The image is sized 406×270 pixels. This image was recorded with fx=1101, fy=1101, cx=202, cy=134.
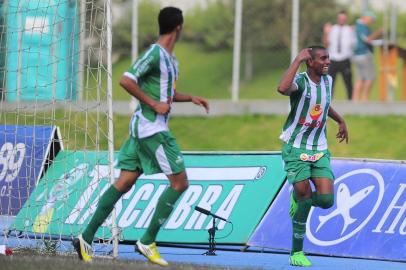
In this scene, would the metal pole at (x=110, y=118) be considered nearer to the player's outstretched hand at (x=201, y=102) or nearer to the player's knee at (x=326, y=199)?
the player's outstretched hand at (x=201, y=102)

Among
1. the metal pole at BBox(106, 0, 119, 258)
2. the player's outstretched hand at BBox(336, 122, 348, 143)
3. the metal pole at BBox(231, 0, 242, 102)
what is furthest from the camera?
the metal pole at BBox(231, 0, 242, 102)

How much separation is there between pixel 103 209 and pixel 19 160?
12.2ft

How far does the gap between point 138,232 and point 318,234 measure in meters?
1.96

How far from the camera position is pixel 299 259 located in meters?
10.4

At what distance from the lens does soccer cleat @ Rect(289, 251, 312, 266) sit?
10391 mm

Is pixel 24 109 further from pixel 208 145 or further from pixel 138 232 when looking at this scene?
pixel 208 145

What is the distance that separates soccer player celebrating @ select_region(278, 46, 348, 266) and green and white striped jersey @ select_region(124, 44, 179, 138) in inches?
58.4

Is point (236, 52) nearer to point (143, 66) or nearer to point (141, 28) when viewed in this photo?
point (141, 28)

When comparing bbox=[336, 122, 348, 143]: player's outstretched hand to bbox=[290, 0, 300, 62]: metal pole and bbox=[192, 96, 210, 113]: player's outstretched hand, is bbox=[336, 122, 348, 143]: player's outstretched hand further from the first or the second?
bbox=[290, 0, 300, 62]: metal pole

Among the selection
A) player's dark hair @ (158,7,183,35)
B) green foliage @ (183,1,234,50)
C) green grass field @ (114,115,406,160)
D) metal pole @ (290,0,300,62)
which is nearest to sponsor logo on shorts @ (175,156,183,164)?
player's dark hair @ (158,7,183,35)

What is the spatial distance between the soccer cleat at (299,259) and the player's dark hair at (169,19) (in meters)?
2.58

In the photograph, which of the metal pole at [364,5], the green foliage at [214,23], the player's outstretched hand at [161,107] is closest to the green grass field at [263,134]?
the green foliage at [214,23]

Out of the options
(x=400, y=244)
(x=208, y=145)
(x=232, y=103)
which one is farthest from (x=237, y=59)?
(x=400, y=244)

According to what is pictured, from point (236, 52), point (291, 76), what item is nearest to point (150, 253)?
point (291, 76)
